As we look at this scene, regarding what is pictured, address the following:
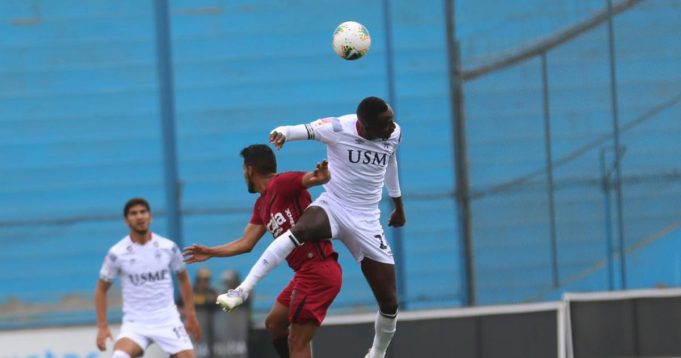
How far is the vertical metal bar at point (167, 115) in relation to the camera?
16125 millimetres

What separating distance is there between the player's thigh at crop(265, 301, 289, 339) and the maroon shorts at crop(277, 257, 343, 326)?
191mm

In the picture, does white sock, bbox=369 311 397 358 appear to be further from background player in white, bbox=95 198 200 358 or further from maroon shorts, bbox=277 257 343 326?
background player in white, bbox=95 198 200 358

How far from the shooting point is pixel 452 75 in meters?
16.4

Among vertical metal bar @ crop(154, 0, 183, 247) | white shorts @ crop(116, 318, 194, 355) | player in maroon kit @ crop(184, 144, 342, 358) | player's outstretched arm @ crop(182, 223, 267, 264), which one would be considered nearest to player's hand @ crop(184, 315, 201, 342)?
white shorts @ crop(116, 318, 194, 355)

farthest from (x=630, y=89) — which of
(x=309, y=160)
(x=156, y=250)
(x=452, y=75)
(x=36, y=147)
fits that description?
(x=36, y=147)

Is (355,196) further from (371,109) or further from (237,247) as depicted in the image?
(237,247)

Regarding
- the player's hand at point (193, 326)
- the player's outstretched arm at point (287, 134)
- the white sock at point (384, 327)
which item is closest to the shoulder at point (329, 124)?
the player's outstretched arm at point (287, 134)

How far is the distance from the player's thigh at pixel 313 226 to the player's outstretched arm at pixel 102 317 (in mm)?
3707

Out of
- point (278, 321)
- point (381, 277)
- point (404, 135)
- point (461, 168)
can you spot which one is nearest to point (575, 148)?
point (461, 168)

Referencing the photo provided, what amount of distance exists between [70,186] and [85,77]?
50.1 inches

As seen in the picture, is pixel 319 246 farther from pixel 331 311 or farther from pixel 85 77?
pixel 85 77

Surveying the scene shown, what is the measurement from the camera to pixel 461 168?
642 inches

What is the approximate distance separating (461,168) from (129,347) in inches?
168

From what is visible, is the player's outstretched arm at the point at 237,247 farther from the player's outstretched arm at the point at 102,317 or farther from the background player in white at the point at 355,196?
the player's outstretched arm at the point at 102,317
